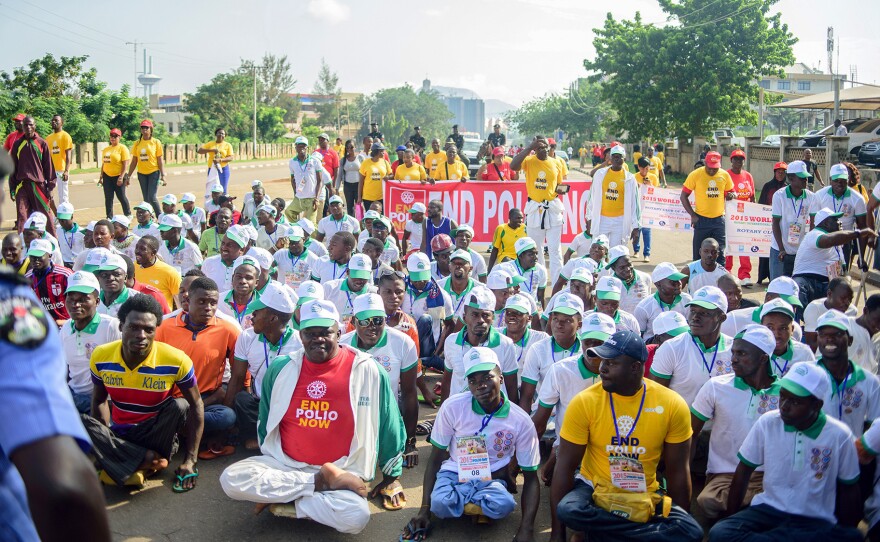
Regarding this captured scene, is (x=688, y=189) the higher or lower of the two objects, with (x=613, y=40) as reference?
lower

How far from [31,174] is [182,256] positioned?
5736mm

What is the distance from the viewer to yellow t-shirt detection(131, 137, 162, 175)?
1569 cm

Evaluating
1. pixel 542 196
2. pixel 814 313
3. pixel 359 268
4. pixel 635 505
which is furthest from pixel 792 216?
pixel 635 505

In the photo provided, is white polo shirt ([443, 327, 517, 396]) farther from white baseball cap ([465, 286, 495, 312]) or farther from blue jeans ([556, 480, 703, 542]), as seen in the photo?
blue jeans ([556, 480, 703, 542])

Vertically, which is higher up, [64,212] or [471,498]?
[64,212]

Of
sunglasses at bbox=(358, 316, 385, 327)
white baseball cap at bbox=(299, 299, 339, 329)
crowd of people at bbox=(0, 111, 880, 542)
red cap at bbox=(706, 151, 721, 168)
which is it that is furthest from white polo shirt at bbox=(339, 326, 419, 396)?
red cap at bbox=(706, 151, 721, 168)

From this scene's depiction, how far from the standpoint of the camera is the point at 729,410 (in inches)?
210

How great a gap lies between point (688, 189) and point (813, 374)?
860cm

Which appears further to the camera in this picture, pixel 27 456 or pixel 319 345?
pixel 319 345

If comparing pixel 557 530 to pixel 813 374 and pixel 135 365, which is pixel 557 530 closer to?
pixel 813 374

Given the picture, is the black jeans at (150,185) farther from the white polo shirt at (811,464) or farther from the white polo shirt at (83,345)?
the white polo shirt at (811,464)

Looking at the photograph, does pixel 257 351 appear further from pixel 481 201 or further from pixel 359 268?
pixel 481 201

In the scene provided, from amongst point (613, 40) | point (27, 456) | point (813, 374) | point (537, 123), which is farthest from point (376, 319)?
point (537, 123)

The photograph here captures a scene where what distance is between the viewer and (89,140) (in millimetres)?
37219
